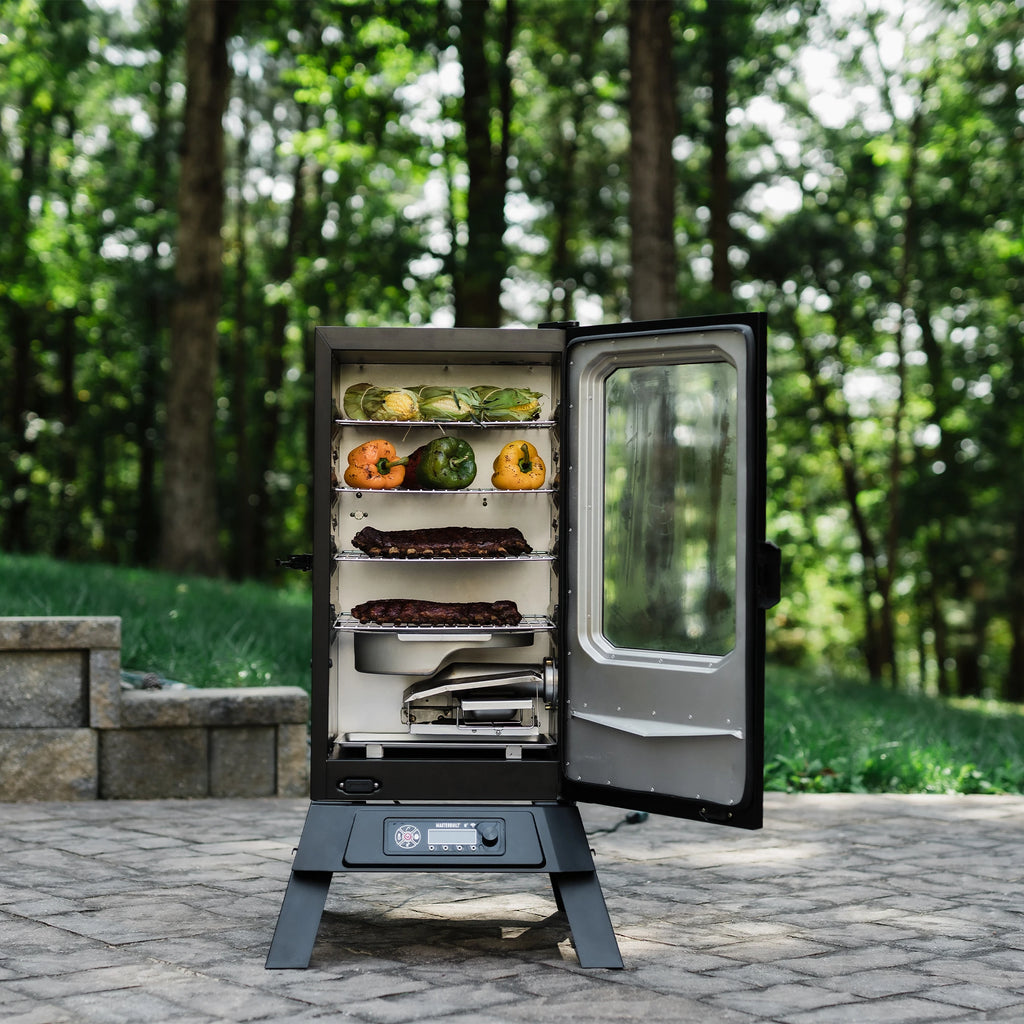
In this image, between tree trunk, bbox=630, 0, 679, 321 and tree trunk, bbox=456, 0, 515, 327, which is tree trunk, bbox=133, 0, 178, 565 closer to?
tree trunk, bbox=456, 0, 515, 327

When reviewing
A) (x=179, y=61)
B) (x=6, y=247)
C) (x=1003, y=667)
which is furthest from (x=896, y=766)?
(x=1003, y=667)

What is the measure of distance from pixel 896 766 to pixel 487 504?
4.39 meters

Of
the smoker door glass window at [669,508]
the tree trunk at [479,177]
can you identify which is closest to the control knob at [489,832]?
the smoker door glass window at [669,508]

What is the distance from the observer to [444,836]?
14.0ft

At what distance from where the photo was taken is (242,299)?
85.9ft

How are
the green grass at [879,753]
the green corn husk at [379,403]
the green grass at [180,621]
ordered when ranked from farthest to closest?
the green grass at [180,621]
the green grass at [879,753]
the green corn husk at [379,403]

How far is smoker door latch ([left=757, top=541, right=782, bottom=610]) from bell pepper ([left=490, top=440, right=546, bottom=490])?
94 centimetres

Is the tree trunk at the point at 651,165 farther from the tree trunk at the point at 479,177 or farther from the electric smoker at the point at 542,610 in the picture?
the electric smoker at the point at 542,610

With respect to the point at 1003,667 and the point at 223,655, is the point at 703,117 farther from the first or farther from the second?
the point at 1003,667

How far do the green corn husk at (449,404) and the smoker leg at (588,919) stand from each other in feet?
5.32

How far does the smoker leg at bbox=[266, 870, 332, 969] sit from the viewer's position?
4.06m

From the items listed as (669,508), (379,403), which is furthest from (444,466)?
(669,508)

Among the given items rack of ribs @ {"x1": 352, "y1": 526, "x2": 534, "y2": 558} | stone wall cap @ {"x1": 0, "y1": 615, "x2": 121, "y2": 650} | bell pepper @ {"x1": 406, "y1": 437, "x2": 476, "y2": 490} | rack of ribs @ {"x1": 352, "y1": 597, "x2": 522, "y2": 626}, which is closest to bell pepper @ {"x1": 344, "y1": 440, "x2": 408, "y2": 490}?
bell pepper @ {"x1": 406, "y1": 437, "x2": 476, "y2": 490}

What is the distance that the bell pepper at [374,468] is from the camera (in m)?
4.66
